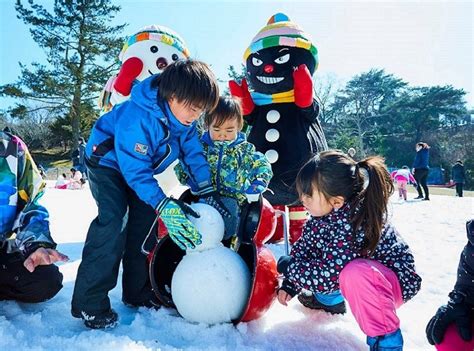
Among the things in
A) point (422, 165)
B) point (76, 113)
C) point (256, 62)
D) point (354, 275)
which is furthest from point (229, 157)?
point (76, 113)

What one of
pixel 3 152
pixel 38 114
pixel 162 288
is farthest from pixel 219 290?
pixel 38 114

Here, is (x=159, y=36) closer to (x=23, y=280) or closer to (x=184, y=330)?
(x=23, y=280)

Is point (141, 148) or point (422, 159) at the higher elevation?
point (141, 148)

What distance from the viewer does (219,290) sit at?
4.93 feet

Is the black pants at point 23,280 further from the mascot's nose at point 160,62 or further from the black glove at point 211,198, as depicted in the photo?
the mascot's nose at point 160,62

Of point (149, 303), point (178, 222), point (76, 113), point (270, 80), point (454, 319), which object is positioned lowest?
point (149, 303)

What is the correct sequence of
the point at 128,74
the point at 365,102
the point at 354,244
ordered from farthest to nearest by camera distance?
1. the point at 365,102
2. the point at 128,74
3. the point at 354,244

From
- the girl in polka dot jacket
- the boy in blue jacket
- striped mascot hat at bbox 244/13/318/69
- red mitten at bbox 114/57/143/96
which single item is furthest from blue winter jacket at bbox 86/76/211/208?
striped mascot hat at bbox 244/13/318/69

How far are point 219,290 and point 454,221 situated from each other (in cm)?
489

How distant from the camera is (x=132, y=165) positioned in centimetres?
153

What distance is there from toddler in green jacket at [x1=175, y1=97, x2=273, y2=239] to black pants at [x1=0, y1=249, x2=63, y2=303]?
0.75 meters

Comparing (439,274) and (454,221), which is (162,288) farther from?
(454,221)

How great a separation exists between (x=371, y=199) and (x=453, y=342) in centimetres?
51

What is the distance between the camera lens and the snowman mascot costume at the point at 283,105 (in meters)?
3.14
